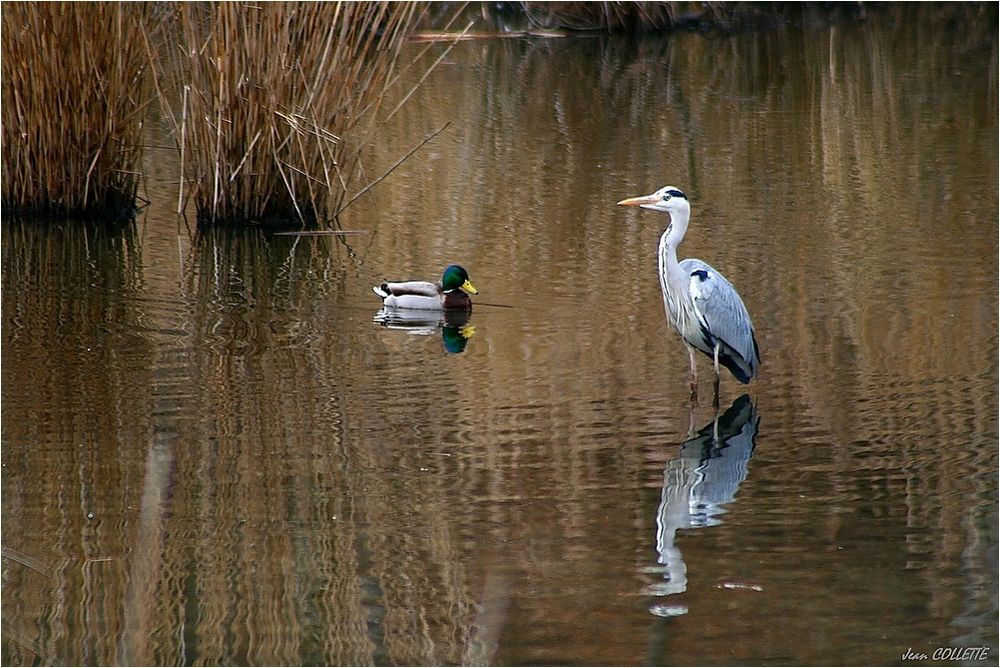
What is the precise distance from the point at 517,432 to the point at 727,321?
1.08 meters

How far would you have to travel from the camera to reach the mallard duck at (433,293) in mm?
7977

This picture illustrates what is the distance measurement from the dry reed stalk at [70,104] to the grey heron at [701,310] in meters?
4.16

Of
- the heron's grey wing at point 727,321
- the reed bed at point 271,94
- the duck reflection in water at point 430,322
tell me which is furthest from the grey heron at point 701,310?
the reed bed at point 271,94

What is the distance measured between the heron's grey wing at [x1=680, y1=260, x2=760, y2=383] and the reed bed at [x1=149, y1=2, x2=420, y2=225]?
3087 millimetres

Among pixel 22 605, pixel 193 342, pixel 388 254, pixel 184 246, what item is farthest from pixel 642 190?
pixel 22 605

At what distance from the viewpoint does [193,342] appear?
24.1 feet

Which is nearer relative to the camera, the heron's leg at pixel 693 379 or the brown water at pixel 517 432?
the brown water at pixel 517 432

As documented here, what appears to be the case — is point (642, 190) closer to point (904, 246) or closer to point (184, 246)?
point (904, 246)

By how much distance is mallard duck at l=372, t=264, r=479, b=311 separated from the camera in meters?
7.98

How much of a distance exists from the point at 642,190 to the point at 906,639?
7.01m

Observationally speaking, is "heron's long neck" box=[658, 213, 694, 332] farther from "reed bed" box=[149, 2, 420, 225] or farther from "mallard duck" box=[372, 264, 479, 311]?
"reed bed" box=[149, 2, 420, 225]

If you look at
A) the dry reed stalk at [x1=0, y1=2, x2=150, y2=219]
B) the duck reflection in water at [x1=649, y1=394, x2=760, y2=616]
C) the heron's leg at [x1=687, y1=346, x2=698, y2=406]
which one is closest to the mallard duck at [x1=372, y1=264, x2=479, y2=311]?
the heron's leg at [x1=687, y1=346, x2=698, y2=406]

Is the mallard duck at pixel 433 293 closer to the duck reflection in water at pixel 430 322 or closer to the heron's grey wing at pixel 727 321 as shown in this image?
the duck reflection in water at pixel 430 322

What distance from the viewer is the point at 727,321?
21.1ft
